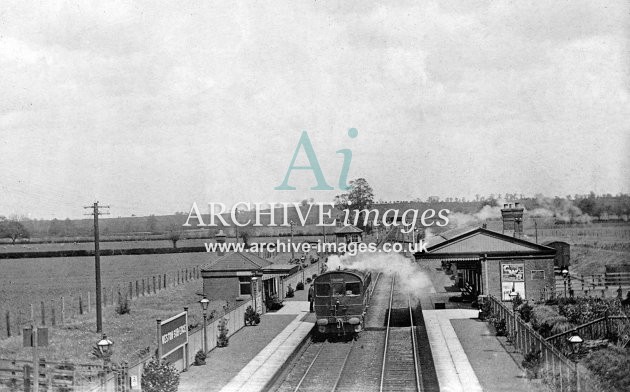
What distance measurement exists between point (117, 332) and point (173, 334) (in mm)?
11841

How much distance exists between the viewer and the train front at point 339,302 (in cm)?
2558

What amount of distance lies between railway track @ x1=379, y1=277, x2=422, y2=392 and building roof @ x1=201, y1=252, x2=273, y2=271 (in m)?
8.24

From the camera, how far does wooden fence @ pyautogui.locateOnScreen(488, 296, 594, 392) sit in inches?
527

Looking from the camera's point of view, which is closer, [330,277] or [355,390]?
[355,390]

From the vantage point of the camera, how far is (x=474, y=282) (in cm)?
3522

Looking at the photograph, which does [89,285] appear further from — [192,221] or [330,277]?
[192,221]

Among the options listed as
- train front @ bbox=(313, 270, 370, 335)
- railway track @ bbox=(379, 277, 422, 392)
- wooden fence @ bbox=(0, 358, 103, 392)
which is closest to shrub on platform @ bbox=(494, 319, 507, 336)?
A: railway track @ bbox=(379, 277, 422, 392)

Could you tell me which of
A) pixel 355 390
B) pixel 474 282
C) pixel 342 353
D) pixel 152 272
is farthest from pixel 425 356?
pixel 152 272

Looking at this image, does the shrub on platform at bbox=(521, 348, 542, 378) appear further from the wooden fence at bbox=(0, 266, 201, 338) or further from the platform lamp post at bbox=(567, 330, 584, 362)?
the wooden fence at bbox=(0, 266, 201, 338)

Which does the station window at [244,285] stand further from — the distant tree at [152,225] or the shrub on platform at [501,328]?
the distant tree at [152,225]

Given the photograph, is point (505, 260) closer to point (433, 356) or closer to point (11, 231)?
point (433, 356)

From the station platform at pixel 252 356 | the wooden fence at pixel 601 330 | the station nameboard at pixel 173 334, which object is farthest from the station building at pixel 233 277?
the wooden fence at pixel 601 330

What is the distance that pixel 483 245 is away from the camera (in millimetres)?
31234

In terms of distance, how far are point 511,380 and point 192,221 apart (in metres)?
94.2
